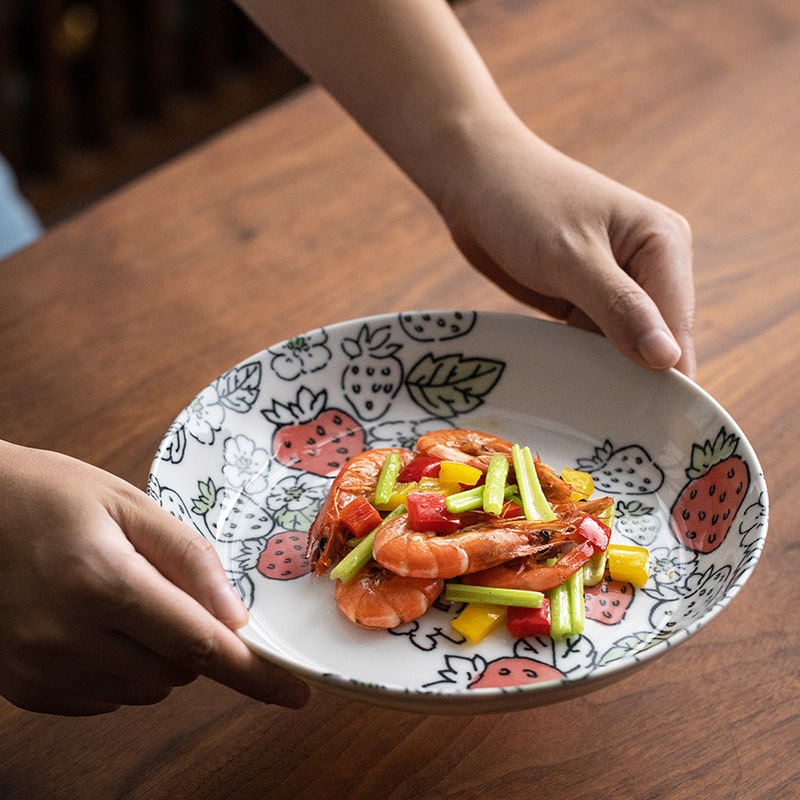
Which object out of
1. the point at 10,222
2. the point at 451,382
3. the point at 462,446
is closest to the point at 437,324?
the point at 451,382

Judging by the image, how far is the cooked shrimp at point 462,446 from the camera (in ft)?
3.95

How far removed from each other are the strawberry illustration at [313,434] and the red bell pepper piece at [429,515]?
0.22 m

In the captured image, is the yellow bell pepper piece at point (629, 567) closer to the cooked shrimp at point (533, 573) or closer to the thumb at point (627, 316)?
the cooked shrimp at point (533, 573)

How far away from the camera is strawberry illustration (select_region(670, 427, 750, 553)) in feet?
3.66

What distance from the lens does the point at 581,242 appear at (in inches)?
52.1

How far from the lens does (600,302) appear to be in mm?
1274

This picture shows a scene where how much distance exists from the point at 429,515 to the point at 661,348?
0.36 meters

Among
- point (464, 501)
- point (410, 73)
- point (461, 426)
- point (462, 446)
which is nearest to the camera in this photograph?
point (464, 501)

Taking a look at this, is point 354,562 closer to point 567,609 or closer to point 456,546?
point 456,546

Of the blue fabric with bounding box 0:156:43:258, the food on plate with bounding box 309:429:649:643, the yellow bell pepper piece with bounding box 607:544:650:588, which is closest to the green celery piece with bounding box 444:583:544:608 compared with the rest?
the food on plate with bounding box 309:429:649:643

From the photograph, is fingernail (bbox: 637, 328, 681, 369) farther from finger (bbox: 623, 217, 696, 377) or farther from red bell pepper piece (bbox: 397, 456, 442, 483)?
red bell pepper piece (bbox: 397, 456, 442, 483)

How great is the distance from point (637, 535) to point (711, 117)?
3.59ft

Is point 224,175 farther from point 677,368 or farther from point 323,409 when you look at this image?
point 677,368

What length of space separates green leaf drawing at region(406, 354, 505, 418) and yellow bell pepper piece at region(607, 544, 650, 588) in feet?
1.07
